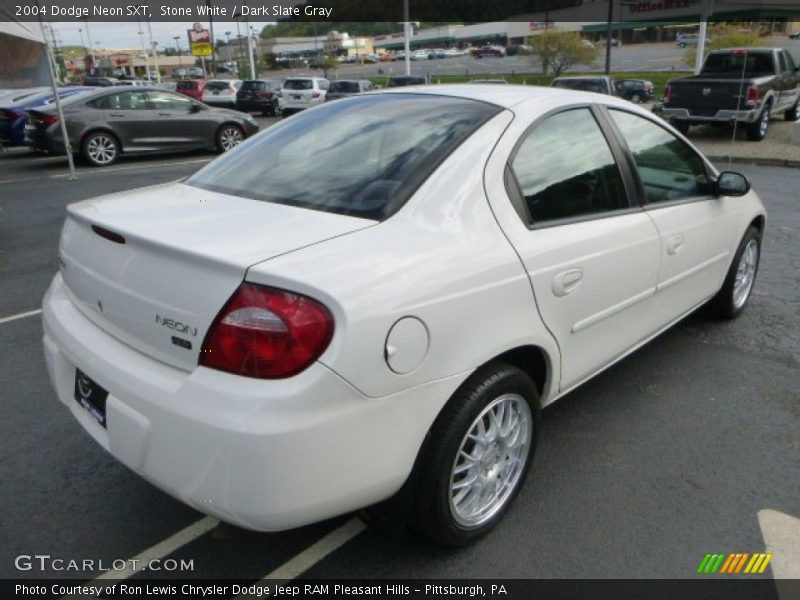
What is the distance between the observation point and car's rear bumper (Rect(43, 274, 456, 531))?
181 centimetres

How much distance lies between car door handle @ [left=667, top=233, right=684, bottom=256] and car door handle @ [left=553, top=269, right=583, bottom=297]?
91 centimetres

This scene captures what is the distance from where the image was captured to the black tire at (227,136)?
14.7 metres

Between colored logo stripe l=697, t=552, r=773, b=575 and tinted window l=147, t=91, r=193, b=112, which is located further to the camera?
tinted window l=147, t=91, r=193, b=112

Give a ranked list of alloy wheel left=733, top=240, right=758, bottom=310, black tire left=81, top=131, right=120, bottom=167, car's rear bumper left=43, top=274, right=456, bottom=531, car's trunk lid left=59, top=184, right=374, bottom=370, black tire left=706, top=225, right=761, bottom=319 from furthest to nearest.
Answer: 1. black tire left=81, top=131, right=120, bottom=167
2. alloy wheel left=733, top=240, right=758, bottom=310
3. black tire left=706, top=225, right=761, bottom=319
4. car's trunk lid left=59, top=184, right=374, bottom=370
5. car's rear bumper left=43, top=274, right=456, bottom=531

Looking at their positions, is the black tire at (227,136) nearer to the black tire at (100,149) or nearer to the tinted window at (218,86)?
the black tire at (100,149)

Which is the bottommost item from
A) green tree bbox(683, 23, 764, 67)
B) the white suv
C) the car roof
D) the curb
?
the curb

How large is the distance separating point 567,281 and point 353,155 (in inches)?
39.2

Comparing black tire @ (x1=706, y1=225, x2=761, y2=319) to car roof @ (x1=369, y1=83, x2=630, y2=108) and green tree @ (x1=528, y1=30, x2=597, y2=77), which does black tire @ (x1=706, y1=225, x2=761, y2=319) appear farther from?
green tree @ (x1=528, y1=30, x2=597, y2=77)

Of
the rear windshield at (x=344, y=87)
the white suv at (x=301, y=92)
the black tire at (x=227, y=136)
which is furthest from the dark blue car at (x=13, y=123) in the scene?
the white suv at (x=301, y=92)

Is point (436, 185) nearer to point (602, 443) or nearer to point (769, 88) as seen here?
point (602, 443)

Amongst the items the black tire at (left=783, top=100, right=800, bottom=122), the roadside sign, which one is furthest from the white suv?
the roadside sign

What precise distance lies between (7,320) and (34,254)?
2.08 metres

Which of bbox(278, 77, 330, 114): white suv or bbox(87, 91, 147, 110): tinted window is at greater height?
bbox(87, 91, 147, 110): tinted window

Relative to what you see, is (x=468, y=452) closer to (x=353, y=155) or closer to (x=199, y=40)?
(x=353, y=155)
